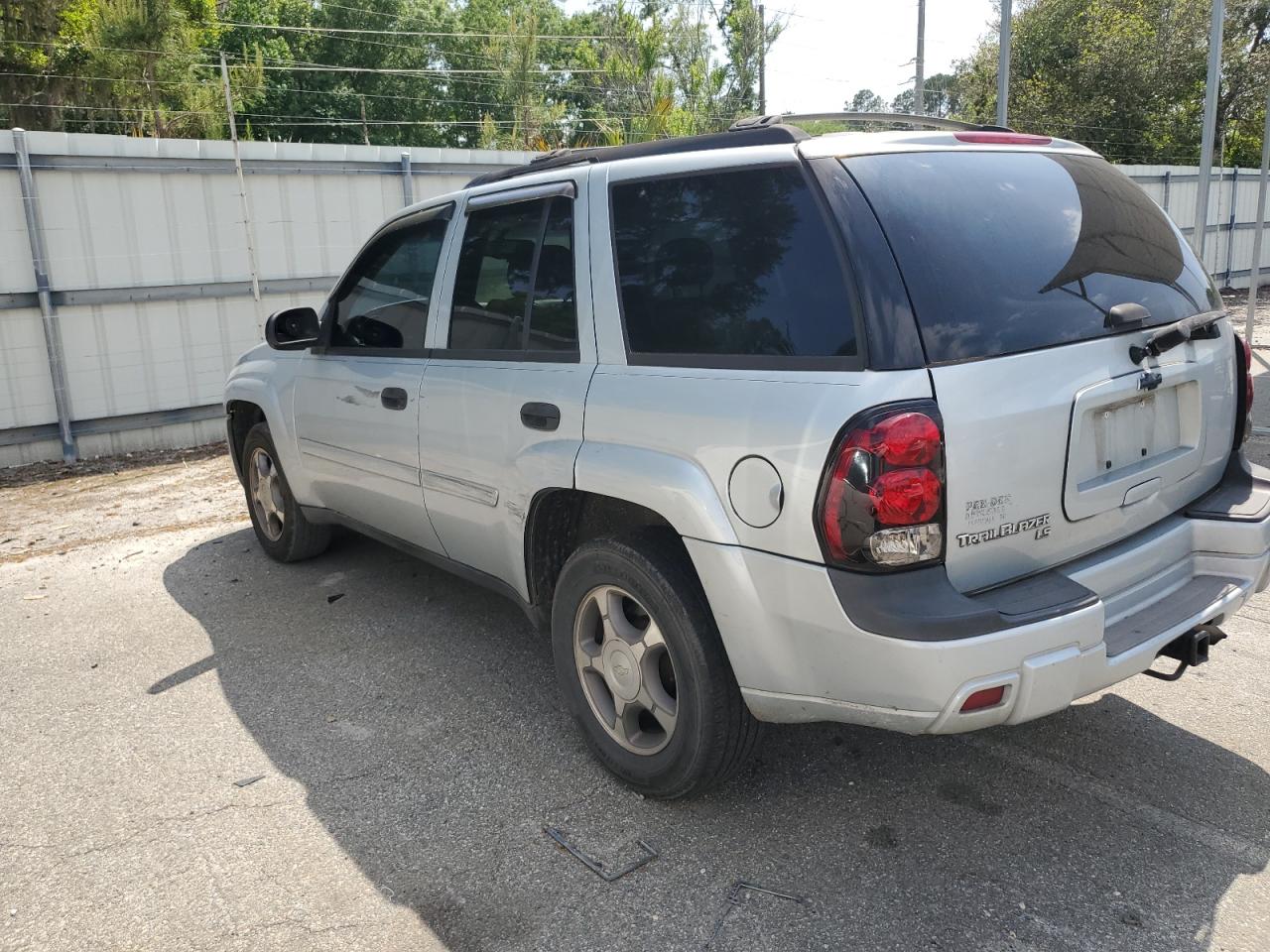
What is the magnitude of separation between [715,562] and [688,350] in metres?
0.63

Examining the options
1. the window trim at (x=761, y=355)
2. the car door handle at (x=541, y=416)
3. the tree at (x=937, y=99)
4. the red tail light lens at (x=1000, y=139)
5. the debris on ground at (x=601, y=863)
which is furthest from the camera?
the tree at (x=937, y=99)

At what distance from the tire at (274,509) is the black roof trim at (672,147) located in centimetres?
225

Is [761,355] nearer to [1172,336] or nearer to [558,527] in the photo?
[558,527]

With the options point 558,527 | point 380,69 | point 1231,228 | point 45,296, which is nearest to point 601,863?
point 558,527

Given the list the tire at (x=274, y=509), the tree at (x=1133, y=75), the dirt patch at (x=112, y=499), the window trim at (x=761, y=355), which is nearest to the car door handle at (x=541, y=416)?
the window trim at (x=761, y=355)

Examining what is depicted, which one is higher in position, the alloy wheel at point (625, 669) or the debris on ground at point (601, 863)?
the alloy wheel at point (625, 669)

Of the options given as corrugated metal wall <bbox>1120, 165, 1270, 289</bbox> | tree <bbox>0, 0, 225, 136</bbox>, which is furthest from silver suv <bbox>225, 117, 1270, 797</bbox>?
tree <bbox>0, 0, 225, 136</bbox>

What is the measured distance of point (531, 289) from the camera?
3.55 metres

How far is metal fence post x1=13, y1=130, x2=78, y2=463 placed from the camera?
27.3 ft


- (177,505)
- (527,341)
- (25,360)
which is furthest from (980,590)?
(25,360)

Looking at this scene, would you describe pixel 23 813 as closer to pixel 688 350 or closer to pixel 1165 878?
pixel 688 350

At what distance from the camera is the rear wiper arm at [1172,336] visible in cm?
284

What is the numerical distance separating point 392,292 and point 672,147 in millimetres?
1678

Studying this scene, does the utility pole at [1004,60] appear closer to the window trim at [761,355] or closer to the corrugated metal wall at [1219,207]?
the corrugated metal wall at [1219,207]
